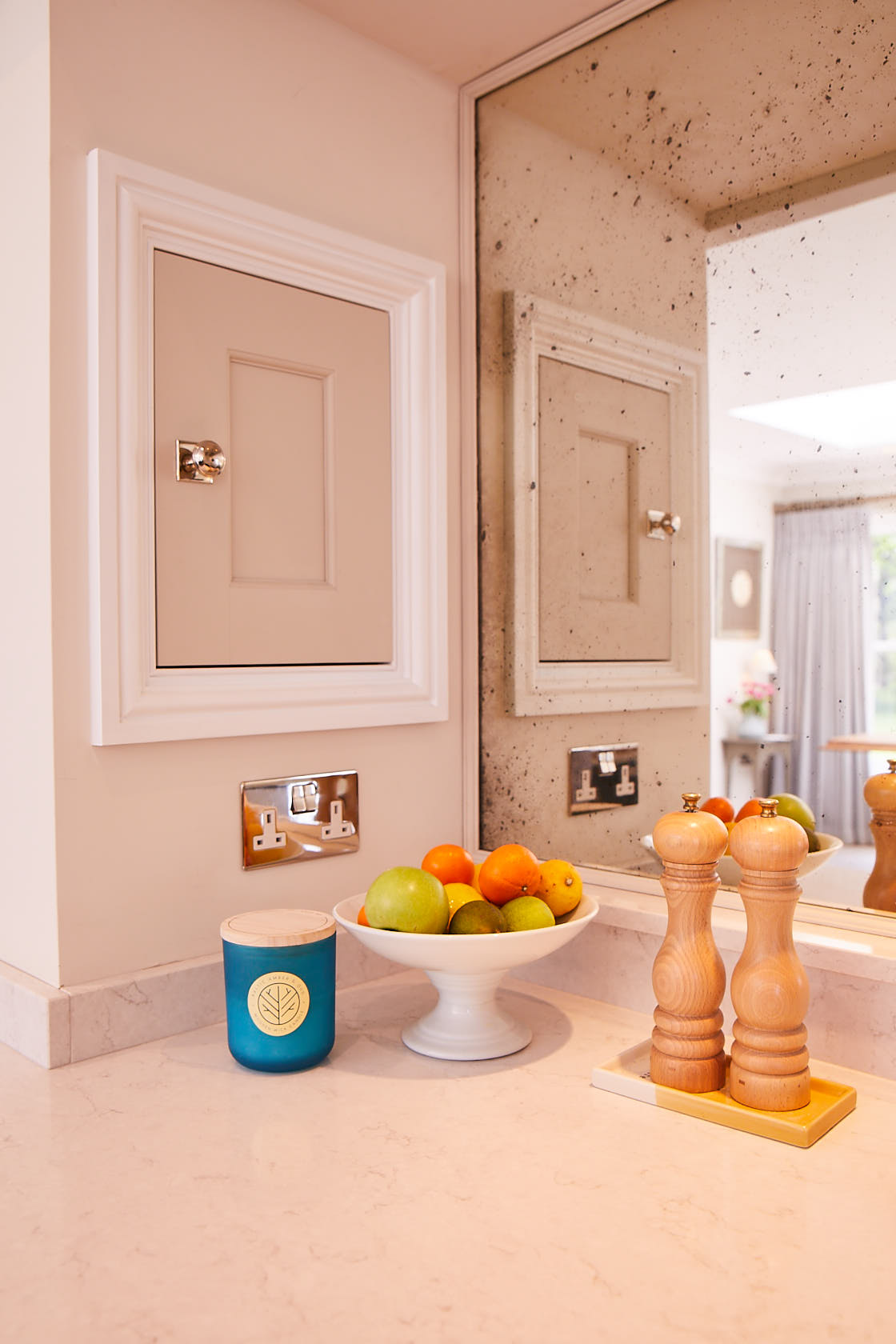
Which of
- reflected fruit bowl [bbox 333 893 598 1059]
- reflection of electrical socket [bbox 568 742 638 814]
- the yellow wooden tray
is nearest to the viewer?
the yellow wooden tray

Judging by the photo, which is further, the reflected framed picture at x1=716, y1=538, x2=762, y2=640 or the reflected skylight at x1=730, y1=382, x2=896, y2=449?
the reflected framed picture at x1=716, y1=538, x2=762, y2=640

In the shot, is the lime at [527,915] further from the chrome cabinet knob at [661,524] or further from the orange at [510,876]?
the chrome cabinet knob at [661,524]

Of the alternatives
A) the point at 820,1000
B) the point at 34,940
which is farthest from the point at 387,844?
the point at 820,1000

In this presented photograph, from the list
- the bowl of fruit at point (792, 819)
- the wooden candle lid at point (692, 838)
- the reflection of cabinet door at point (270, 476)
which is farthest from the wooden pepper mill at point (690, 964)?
the reflection of cabinet door at point (270, 476)

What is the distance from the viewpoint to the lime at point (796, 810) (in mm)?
1173

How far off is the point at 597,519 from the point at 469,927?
2.04 feet

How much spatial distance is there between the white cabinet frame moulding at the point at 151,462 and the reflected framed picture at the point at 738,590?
41 cm

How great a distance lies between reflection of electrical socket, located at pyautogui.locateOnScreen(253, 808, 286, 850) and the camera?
1279mm

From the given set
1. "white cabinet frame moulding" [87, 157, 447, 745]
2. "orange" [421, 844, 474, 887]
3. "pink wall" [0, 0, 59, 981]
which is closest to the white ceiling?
"white cabinet frame moulding" [87, 157, 447, 745]

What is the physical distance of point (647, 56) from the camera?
53.0 inches

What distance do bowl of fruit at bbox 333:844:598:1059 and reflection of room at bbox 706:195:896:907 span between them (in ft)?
0.91

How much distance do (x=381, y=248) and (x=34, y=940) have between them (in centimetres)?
98

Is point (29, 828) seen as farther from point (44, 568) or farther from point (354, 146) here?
point (354, 146)

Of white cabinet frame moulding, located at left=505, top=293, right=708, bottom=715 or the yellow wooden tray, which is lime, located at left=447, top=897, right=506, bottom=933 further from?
white cabinet frame moulding, located at left=505, top=293, right=708, bottom=715
